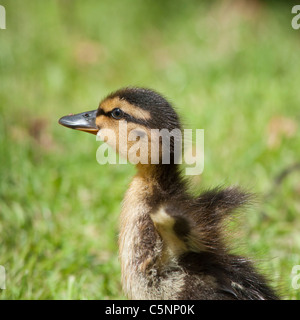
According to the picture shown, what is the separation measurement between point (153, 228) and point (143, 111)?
1.64ft

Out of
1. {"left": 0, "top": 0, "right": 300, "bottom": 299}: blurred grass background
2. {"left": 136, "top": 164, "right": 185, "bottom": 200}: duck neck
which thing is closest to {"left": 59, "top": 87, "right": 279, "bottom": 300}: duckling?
{"left": 136, "top": 164, "right": 185, "bottom": 200}: duck neck

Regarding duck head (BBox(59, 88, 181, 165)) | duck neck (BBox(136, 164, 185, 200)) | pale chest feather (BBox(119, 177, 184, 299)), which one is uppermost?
duck head (BBox(59, 88, 181, 165))

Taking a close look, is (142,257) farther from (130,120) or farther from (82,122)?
(82,122)

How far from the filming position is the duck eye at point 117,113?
2381mm

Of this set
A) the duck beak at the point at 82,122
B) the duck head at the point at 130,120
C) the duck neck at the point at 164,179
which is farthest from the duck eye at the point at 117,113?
the duck neck at the point at 164,179

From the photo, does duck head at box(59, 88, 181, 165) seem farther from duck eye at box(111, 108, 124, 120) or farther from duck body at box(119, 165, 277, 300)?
duck body at box(119, 165, 277, 300)

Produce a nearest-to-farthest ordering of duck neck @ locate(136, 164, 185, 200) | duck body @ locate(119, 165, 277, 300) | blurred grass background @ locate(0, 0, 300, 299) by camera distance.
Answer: duck body @ locate(119, 165, 277, 300) < duck neck @ locate(136, 164, 185, 200) < blurred grass background @ locate(0, 0, 300, 299)

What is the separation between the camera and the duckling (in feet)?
6.56

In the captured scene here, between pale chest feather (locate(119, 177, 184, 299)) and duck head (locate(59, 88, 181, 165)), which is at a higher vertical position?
duck head (locate(59, 88, 181, 165))

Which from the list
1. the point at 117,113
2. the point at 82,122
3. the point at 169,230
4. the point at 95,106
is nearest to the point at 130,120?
the point at 117,113

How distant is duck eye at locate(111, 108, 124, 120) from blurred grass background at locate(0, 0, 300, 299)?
0.34 metres

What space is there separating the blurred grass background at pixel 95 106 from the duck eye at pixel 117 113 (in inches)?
13.2

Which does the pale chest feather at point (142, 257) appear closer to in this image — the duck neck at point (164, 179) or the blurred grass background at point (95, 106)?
the duck neck at point (164, 179)

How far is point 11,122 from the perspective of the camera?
393 centimetres
